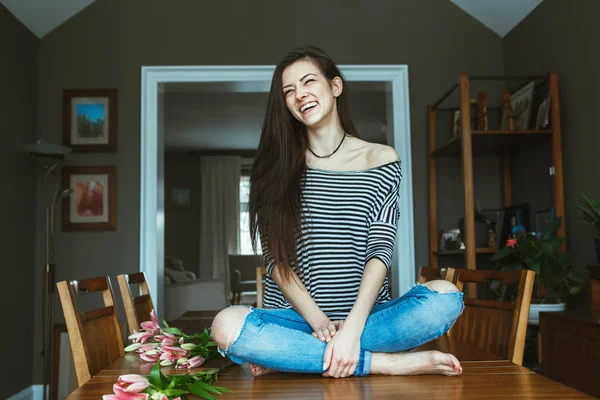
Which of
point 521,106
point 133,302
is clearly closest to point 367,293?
point 133,302

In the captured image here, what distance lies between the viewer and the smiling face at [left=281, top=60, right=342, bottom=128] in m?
1.75

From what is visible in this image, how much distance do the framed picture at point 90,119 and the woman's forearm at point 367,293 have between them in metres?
2.81

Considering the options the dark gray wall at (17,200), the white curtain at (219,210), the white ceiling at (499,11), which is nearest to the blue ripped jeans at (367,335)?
the dark gray wall at (17,200)

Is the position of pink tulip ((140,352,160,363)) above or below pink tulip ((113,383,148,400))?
below

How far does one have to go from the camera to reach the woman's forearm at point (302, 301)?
147cm

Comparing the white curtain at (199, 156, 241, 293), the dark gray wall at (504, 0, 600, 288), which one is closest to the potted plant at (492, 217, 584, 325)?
the dark gray wall at (504, 0, 600, 288)

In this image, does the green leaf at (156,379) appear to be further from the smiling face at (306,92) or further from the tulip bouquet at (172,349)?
the smiling face at (306,92)

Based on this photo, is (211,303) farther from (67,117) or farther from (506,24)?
(506,24)

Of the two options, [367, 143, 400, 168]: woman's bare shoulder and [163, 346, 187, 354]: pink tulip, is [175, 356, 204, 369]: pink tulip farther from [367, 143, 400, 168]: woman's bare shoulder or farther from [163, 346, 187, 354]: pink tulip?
[367, 143, 400, 168]: woman's bare shoulder

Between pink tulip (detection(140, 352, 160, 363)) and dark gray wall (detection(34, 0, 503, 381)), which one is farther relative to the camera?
dark gray wall (detection(34, 0, 503, 381))

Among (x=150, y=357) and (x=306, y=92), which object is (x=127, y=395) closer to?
(x=150, y=357)

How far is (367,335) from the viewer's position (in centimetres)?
132

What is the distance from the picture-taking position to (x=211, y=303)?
5758 mm

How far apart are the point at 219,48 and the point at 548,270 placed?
248 cm
